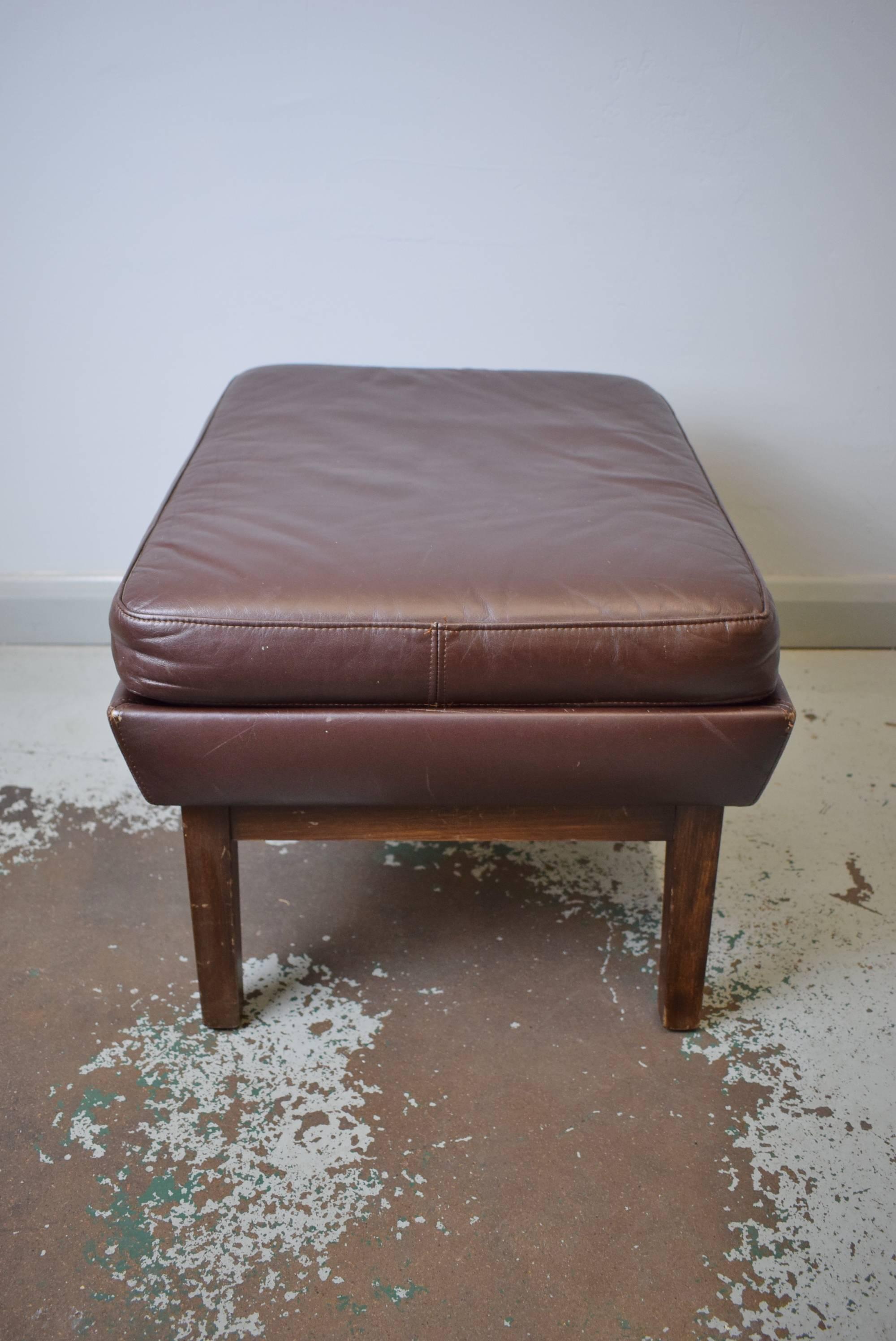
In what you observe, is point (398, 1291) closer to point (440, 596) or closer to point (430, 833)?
point (430, 833)

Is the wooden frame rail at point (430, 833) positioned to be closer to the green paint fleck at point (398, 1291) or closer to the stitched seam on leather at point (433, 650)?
the stitched seam on leather at point (433, 650)

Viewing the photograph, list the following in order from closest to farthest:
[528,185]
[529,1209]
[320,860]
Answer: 1. [529,1209]
2. [320,860]
3. [528,185]

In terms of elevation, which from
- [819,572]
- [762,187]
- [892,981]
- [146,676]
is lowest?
[892,981]

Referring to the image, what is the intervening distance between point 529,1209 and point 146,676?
1.69 ft

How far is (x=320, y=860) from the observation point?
1260 mm

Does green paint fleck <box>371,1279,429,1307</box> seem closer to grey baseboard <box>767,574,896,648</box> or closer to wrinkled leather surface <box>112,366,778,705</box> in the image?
wrinkled leather surface <box>112,366,778,705</box>

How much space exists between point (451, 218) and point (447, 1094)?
115 cm

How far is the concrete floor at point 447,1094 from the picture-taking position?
80 cm

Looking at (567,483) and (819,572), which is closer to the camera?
(567,483)

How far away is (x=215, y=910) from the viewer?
97cm

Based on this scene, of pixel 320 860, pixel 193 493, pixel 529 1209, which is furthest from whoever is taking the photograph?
pixel 320 860

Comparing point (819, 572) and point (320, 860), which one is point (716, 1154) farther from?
point (819, 572)

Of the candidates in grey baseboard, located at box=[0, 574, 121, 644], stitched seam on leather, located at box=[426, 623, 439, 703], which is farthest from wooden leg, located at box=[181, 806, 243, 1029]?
grey baseboard, located at box=[0, 574, 121, 644]

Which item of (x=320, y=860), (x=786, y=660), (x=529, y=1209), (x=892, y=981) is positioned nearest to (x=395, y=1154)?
(x=529, y=1209)
